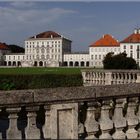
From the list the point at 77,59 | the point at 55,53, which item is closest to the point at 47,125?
the point at 77,59

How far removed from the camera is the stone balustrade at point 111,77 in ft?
97.1

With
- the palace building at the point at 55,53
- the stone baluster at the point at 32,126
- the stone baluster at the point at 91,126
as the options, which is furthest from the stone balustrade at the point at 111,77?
the palace building at the point at 55,53

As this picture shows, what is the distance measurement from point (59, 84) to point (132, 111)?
37300 mm

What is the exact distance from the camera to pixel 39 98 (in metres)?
4.75

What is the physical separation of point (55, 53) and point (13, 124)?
140 metres

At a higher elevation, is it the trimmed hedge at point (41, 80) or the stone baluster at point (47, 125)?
the stone baluster at point (47, 125)

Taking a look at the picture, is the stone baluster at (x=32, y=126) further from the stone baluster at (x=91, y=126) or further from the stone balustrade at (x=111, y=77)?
the stone balustrade at (x=111, y=77)

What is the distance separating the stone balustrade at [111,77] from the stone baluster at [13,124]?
23.0m

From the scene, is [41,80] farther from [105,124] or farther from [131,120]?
[105,124]

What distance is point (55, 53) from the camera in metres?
144

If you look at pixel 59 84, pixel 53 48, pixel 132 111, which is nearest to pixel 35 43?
pixel 53 48

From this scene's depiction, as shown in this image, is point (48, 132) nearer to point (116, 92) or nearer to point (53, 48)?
point (116, 92)

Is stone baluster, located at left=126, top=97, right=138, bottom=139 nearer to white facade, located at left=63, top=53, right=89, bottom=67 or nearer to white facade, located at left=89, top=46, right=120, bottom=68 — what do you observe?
white facade, located at left=89, top=46, right=120, bottom=68

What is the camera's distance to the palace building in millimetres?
135125
